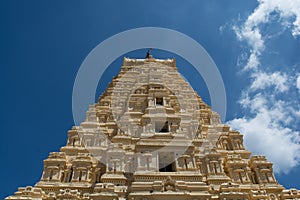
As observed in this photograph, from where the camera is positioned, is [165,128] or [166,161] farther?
[165,128]

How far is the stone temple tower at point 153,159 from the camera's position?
21406 millimetres

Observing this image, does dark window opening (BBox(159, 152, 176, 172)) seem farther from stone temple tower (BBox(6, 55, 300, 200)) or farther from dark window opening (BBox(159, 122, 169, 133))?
dark window opening (BBox(159, 122, 169, 133))

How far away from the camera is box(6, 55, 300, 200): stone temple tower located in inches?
843

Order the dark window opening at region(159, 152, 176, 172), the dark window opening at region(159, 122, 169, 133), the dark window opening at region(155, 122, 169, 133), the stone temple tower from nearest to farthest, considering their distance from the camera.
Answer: the stone temple tower, the dark window opening at region(159, 152, 176, 172), the dark window opening at region(159, 122, 169, 133), the dark window opening at region(155, 122, 169, 133)

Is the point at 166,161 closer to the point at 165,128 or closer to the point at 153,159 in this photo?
the point at 153,159

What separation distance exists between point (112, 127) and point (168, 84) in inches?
390

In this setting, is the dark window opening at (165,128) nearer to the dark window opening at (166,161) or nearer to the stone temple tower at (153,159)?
the stone temple tower at (153,159)

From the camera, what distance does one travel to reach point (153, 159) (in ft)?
77.4

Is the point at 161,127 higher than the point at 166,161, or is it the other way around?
the point at 161,127

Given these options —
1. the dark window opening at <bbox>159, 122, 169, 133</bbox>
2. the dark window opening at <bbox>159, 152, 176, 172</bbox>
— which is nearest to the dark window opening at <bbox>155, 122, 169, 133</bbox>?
the dark window opening at <bbox>159, 122, 169, 133</bbox>

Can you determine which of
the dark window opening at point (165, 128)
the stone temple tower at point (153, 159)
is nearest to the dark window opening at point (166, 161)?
the stone temple tower at point (153, 159)

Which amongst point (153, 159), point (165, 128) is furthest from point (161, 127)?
point (153, 159)

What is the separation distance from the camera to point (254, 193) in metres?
21.8

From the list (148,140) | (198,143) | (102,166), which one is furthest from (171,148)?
(102,166)
